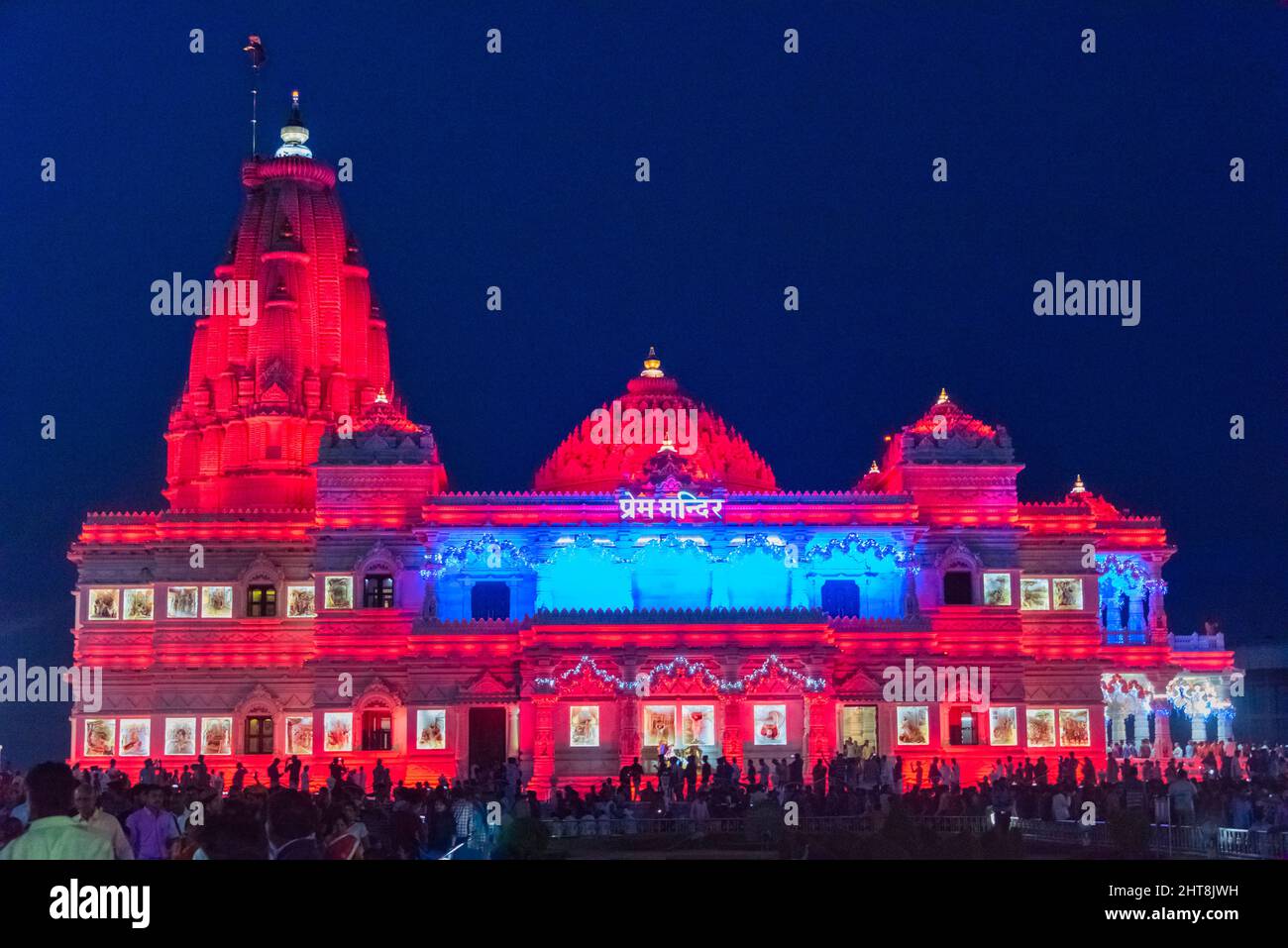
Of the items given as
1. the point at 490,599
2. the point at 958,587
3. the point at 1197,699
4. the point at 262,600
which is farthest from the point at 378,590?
the point at 1197,699

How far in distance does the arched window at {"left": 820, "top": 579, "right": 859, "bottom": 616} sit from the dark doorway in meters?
12.6

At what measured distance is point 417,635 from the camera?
57594mm

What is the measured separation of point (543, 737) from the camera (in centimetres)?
5544

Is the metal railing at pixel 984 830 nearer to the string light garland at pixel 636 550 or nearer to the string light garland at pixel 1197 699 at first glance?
the string light garland at pixel 636 550

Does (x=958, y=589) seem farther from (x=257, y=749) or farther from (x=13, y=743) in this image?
(x=13, y=743)

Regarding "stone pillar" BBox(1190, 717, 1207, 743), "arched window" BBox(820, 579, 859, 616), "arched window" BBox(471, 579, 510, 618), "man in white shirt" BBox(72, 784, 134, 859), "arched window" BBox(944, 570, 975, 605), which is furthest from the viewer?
"stone pillar" BBox(1190, 717, 1207, 743)

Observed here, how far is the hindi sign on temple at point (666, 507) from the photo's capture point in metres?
59.7

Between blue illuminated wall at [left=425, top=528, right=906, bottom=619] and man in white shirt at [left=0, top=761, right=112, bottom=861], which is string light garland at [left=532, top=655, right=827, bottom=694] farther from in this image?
man in white shirt at [left=0, top=761, right=112, bottom=861]

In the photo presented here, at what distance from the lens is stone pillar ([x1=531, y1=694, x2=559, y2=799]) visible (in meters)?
55.0

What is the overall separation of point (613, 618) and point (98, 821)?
39.0m

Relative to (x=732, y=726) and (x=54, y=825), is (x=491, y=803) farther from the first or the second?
(x=732, y=726)

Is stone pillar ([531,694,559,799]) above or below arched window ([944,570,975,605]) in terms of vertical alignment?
below

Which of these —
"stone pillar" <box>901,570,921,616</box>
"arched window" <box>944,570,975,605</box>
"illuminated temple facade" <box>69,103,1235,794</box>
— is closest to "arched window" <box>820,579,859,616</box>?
"illuminated temple facade" <box>69,103,1235,794</box>
